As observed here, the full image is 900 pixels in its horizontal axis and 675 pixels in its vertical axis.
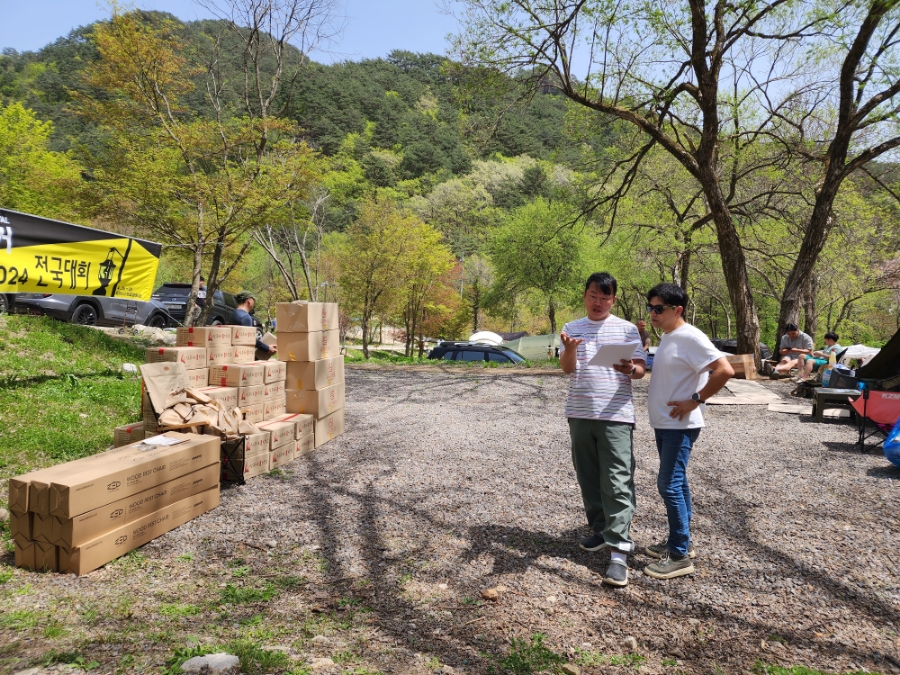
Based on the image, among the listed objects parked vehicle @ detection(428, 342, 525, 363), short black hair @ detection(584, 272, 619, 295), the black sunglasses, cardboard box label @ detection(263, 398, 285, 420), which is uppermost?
short black hair @ detection(584, 272, 619, 295)

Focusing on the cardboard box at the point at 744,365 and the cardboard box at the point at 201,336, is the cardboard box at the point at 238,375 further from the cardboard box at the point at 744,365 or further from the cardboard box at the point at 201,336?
the cardboard box at the point at 744,365

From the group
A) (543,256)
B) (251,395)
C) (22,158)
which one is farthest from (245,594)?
(543,256)

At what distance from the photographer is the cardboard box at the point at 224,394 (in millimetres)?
5402

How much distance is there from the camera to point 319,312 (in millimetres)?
6426

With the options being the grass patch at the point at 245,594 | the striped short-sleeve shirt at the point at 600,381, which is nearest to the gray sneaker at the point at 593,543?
the striped short-sleeve shirt at the point at 600,381

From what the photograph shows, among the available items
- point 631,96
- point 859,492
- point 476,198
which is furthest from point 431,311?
point 859,492

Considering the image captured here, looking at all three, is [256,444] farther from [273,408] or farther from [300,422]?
[273,408]

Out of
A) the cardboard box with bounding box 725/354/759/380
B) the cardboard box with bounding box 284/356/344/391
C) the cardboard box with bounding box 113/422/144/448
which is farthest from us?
the cardboard box with bounding box 725/354/759/380

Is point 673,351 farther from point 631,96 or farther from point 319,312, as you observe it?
point 631,96

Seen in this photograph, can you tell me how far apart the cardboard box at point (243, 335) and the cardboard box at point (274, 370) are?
0.42 meters

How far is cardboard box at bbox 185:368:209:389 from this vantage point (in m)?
5.58

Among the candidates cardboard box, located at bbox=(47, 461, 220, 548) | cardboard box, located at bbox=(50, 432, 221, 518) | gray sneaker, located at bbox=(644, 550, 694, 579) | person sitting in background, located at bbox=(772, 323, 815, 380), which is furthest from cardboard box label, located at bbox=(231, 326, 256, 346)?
person sitting in background, located at bbox=(772, 323, 815, 380)

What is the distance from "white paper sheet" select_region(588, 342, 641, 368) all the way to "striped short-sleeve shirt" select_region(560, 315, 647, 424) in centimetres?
6

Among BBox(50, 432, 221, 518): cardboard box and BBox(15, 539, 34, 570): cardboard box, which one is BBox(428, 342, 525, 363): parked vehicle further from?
BBox(15, 539, 34, 570): cardboard box
